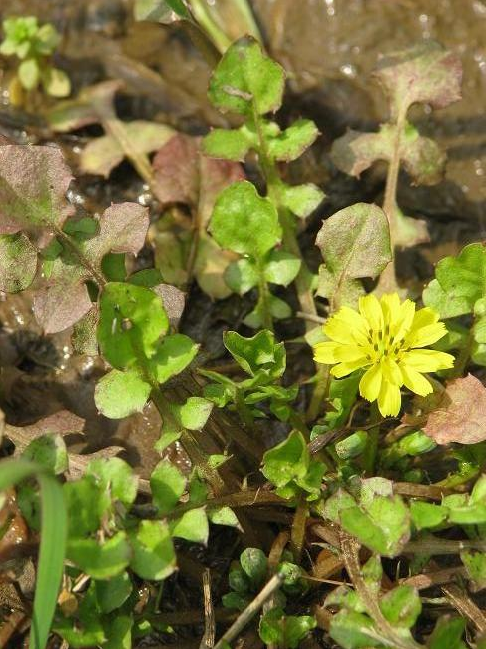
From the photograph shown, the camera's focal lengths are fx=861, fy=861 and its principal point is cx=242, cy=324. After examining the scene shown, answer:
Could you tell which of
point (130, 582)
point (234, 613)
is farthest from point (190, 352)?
point (234, 613)

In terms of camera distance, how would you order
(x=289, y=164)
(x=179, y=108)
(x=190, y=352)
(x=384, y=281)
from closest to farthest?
(x=190, y=352), (x=384, y=281), (x=289, y=164), (x=179, y=108)

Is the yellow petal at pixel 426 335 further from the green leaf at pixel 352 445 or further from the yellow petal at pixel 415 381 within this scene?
the green leaf at pixel 352 445

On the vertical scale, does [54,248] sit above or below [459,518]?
above

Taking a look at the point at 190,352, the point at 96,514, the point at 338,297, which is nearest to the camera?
the point at 96,514

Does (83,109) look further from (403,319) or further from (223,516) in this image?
(223,516)

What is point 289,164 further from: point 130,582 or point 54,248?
point 130,582

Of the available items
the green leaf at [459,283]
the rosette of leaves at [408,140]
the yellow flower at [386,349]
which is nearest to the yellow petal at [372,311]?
the yellow flower at [386,349]
